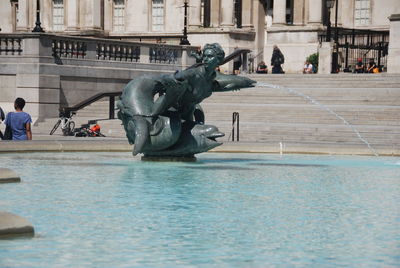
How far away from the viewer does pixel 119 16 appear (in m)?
65.9

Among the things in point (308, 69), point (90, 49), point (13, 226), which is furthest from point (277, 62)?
point (13, 226)

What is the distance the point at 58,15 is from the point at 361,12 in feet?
68.6

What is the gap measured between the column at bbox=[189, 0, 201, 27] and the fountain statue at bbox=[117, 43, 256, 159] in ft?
133

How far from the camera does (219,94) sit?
36094 mm

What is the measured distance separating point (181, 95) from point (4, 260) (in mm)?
8789

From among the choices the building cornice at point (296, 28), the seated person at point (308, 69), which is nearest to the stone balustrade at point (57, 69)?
the seated person at point (308, 69)

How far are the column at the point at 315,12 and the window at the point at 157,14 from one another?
14.0 metres

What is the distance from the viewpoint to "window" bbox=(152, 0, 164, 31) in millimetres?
64000

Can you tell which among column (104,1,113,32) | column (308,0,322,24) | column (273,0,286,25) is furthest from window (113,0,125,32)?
column (308,0,322,24)

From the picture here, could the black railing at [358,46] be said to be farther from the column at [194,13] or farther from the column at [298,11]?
the column at [194,13]

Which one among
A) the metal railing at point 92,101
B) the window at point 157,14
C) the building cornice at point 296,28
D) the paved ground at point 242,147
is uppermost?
the window at point 157,14

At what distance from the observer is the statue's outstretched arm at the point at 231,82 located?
17.1m

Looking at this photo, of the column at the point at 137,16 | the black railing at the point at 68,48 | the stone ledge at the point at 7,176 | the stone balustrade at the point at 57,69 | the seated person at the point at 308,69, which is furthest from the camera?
the column at the point at 137,16

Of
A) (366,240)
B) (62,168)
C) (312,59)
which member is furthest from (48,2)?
(366,240)
